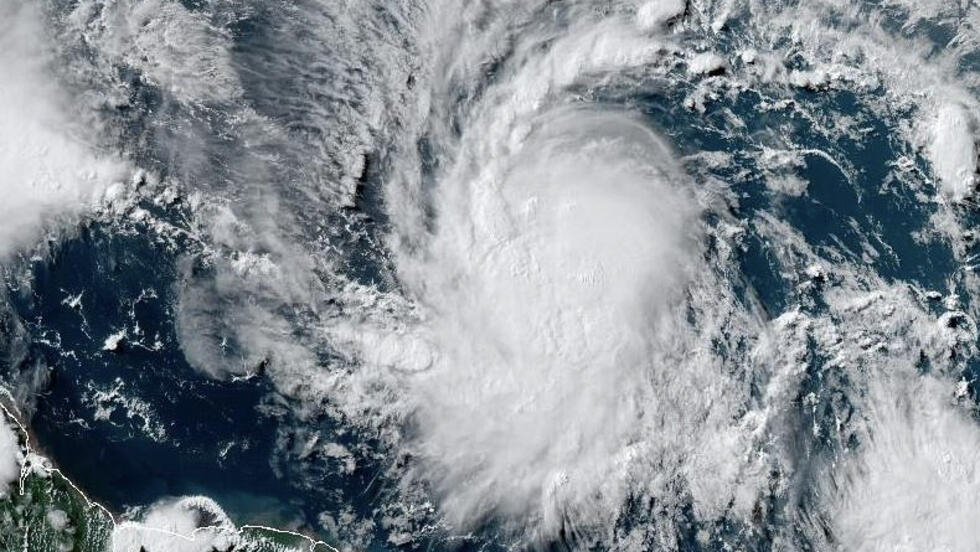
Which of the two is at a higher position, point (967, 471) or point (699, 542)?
point (967, 471)

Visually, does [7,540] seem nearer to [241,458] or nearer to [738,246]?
[241,458]

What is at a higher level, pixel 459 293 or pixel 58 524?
pixel 459 293

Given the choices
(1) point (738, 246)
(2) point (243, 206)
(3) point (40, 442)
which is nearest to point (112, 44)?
(2) point (243, 206)

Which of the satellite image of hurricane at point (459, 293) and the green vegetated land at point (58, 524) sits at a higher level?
the satellite image of hurricane at point (459, 293)

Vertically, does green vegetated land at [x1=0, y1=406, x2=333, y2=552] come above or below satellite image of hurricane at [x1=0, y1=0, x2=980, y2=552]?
below

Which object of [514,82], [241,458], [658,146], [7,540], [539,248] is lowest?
[7,540]

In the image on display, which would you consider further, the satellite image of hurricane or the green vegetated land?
the green vegetated land

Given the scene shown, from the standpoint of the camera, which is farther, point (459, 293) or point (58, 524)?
point (58, 524)

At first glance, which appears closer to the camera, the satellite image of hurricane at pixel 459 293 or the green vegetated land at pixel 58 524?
the satellite image of hurricane at pixel 459 293
